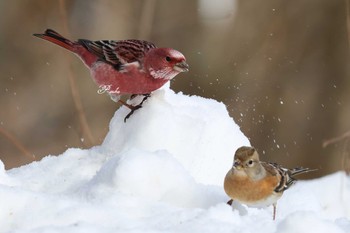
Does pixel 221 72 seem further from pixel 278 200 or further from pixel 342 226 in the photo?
pixel 342 226

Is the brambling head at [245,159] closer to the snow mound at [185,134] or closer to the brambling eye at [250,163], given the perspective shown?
the brambling eye at [250,163]

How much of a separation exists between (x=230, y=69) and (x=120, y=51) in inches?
162

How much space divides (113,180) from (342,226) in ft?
2.95

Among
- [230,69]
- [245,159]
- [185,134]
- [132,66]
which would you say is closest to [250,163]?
[245,159]

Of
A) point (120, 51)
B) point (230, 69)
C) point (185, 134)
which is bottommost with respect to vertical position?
point (230, 69)

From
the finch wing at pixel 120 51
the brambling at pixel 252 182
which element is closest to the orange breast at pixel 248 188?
the brambling at pixel 252 182

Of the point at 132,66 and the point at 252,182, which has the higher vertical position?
the point at 132,66

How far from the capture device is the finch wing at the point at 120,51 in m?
5.24

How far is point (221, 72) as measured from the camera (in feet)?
31.0

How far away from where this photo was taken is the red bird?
498 centimetres

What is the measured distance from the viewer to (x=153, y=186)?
3584 millimetres

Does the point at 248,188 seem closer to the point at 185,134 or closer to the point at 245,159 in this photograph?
the point at 245,159

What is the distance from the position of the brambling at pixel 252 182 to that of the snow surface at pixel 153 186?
5 centimetres

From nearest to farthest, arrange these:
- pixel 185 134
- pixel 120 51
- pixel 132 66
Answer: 1. pixel 185 134
2. pixel 132 66
3. pixel 120 51
